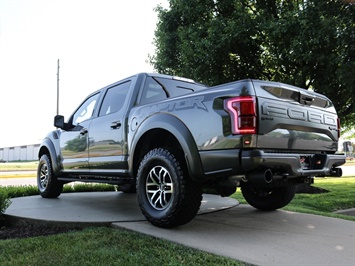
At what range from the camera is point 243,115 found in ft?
11.3

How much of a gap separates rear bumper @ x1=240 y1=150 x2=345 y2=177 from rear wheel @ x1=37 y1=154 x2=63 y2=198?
470 cm

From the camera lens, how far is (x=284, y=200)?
5.21 m

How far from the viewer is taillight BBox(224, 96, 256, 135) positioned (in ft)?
11.2

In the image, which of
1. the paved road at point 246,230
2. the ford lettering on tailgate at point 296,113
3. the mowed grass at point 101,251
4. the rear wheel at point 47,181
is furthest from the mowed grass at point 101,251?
the rear wheel at point 47,181

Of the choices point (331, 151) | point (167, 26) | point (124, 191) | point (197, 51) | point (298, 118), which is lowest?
point (124, 191)

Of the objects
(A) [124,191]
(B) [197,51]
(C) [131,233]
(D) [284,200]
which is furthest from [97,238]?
(B) [197,51]

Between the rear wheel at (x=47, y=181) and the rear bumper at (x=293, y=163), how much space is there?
15.4 ft

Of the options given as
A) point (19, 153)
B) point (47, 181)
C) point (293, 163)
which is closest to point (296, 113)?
point (293, 163)

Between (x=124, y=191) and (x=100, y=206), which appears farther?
(x=124, y=191)

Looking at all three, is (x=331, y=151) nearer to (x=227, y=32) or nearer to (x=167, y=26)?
(x=227, y=32)

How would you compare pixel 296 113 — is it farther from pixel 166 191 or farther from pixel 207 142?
pixel 166 191

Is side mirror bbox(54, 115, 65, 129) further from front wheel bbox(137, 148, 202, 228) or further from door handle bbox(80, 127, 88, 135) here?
front wheel bbox(137, 148, 202, 228)

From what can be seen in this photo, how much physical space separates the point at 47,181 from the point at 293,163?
16.7ft

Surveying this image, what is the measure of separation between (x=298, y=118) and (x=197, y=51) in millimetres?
6533
